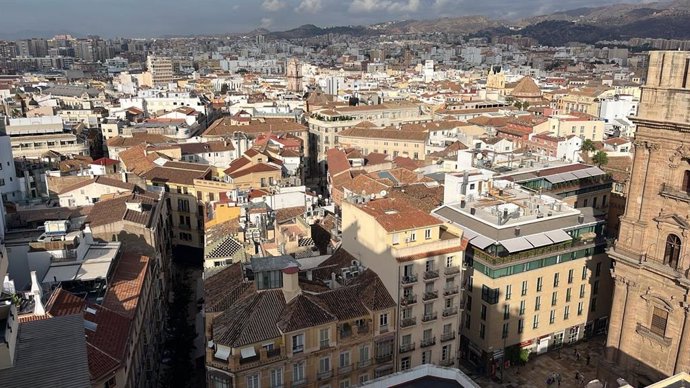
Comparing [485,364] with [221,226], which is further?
[221,226]

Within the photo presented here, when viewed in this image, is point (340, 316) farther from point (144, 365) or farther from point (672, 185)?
point (672, 185)

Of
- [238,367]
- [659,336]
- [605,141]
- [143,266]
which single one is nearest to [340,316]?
[238,367]

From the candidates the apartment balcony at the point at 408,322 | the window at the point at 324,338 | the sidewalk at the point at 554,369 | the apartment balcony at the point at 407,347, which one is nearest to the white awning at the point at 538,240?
the sidewalk at the point at 554,369

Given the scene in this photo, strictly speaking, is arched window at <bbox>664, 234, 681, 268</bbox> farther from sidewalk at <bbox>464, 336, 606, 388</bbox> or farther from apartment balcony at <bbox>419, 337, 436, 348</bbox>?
apartment balcony at <bbox>419, 337, 436, 348</bbox>

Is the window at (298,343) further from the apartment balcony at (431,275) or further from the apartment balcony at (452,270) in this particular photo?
the apartment balcony at (452,270)

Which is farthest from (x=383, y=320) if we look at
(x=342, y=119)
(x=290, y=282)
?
(x=342, y=119)
